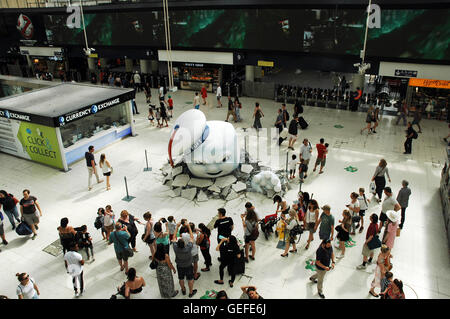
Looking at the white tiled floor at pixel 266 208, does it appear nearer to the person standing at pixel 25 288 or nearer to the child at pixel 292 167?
the child at pixel 292 167

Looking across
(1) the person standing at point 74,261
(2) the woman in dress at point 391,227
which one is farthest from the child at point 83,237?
(2) the woman in dress at point 391,227

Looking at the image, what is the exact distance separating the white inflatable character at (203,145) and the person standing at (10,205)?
187 inches

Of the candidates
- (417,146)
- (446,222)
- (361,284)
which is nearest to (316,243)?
(361,284)

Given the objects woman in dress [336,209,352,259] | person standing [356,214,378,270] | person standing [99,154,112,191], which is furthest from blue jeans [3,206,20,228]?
person standing [356,214,378,270]

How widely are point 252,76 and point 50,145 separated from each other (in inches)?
568

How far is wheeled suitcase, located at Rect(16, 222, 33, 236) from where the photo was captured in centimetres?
966

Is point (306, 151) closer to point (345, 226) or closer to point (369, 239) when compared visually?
point (345, 226)

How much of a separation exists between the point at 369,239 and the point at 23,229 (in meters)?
9.16

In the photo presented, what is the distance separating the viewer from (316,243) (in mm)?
9250

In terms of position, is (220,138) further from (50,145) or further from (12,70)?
(12,70)

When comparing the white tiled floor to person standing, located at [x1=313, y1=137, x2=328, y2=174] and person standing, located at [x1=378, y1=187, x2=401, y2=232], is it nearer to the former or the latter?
person standing, located at [x1=313, y1=137, x2=328, y2=174]

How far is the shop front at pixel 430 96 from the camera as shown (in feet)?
58.0

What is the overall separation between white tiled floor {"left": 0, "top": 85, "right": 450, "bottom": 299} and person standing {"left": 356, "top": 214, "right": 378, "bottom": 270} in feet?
0.93

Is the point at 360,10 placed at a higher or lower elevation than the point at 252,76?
higher
